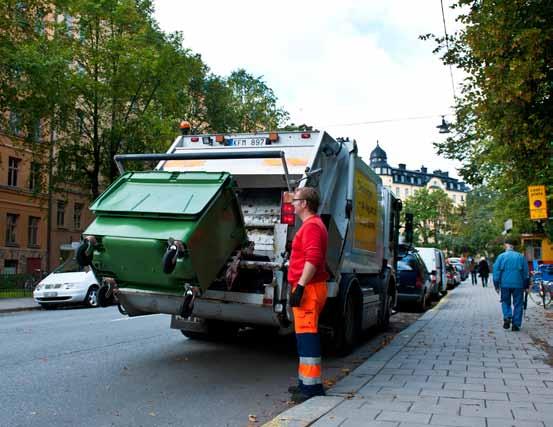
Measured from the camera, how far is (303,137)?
7.66m

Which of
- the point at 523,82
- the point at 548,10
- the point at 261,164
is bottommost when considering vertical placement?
the point at 261,164

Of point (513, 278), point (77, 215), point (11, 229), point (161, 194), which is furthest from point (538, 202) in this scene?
point (77, 215)

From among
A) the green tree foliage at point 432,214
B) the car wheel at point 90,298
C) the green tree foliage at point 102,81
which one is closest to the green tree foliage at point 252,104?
the green tree foliage at point 102,81

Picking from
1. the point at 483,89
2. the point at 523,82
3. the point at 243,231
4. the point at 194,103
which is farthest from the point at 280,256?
the point at 194,103

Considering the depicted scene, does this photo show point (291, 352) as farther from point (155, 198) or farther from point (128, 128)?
point (128, 128)

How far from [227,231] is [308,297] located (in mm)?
1203

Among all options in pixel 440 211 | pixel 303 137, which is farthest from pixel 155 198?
pixel 440 211

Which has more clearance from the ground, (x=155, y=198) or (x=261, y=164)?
(x=261, y=164)

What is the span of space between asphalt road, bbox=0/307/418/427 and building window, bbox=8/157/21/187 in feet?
89.5

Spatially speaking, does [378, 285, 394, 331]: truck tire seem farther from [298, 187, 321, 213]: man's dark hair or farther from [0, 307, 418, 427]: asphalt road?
[298, 187, 321, 213]: man's dark hair

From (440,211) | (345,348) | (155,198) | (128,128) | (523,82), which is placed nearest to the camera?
(155,198)

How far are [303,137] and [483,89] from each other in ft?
16.2

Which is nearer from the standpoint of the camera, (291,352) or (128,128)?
(291,352)

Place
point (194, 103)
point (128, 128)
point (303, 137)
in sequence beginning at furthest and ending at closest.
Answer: point (194, 103)
point (128, 128)
point (303, 137)
